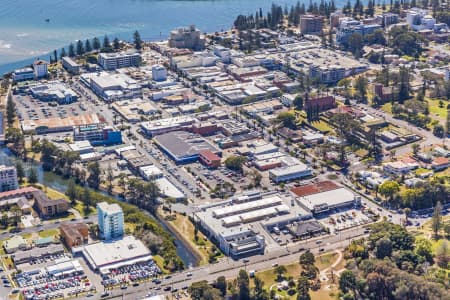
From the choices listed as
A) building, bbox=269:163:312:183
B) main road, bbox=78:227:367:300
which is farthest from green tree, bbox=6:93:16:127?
main road, bbox=78:227:367:300

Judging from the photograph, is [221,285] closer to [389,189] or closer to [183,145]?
[389,189]

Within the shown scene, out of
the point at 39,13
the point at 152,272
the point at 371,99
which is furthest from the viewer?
the point at 39,13

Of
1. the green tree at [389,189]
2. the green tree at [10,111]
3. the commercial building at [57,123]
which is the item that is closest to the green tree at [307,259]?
the green tree at [389,189]

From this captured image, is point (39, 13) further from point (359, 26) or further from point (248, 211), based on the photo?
point (248, 211)

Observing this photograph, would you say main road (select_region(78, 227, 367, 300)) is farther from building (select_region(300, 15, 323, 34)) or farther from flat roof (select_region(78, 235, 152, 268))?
building (select_region(300, 15, 323, 34))

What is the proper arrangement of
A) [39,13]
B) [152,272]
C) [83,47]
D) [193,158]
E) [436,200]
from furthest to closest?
[39,13], [83,47], [193,158], [436,200], [152,272]

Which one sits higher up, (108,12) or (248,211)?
(108,12)

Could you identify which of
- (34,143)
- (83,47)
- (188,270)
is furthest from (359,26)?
(188,270)
